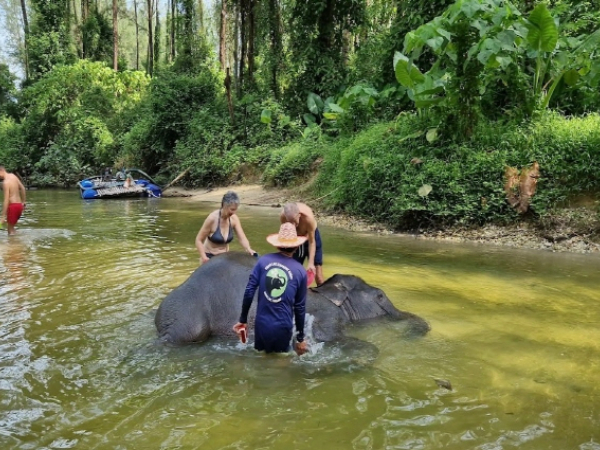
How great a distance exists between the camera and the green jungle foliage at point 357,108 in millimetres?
10219

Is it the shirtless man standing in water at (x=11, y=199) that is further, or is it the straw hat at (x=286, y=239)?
the shirtless man standing in water at (x=11, y=199)

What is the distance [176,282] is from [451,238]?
5.97 metres

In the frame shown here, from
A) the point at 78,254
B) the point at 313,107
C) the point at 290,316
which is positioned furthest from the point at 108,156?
the point at 290,316

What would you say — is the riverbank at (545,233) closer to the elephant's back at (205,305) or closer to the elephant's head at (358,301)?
the elephant's head at (358,301)

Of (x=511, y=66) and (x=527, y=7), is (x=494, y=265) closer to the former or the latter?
(x=511, y=66)

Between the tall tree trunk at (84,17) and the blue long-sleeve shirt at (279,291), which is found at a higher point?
the tall tree trunk at (84,17)

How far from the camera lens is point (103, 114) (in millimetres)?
29953

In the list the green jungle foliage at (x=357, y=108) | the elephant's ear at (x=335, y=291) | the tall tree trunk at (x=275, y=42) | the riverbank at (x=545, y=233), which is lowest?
the elephant's ear at (x=335, y=291)

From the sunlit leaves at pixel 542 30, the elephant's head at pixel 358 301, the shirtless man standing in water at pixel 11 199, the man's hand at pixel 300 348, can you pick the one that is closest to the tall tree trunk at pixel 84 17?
the shirtless man standing in water at pixel 11 199

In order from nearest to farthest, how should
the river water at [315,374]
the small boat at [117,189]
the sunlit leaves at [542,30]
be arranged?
the river water at [315,374] < the sunlit leaves at [542,30] < the small boat at [117,189]

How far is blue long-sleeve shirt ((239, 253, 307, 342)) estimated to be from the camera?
4098mm

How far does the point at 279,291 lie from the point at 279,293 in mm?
16

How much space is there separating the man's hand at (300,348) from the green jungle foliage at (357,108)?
23.4ft

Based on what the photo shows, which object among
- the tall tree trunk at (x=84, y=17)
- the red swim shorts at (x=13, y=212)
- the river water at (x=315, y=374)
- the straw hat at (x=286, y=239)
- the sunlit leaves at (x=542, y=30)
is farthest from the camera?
the tall tree trunk at (x=84, y=17)
